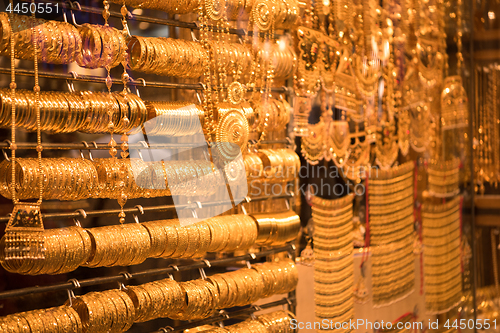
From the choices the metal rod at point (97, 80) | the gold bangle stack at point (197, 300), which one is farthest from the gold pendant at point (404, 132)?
the gold bangle stack at point (197, 300)

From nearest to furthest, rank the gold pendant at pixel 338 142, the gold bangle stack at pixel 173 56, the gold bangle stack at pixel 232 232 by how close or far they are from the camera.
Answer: the gold bangle stack at pixel 173 56, the gold bangle stack at pixel 232 232, the gold pendant at pixel 338 142

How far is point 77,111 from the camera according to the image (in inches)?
49.2

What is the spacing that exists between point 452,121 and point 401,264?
32.7 inches

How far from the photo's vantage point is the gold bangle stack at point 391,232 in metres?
2.15

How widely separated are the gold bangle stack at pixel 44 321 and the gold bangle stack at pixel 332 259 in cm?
96

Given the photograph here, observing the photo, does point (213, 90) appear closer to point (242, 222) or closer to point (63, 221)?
point (242, 222)

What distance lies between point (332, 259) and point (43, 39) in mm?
1304

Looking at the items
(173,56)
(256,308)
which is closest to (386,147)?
(256,308)

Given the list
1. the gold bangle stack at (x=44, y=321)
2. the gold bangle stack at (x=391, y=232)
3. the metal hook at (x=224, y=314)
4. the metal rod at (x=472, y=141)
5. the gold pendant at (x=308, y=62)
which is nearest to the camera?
the gold bangle stack at (x=44, y=321)

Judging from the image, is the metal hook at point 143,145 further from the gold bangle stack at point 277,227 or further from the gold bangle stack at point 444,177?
the gold bangle stack at point 444,177

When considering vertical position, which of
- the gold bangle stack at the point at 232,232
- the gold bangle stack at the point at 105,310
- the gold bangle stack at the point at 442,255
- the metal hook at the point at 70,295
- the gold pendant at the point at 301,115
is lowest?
the gold bangle stack at the point at 442,255

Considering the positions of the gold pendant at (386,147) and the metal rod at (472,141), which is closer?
the gold pendant at (386,147)

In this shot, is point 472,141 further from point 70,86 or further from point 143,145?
point 70,86

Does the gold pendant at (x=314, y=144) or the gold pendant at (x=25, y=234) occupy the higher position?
the gold pendant at (x=314, y=144)
